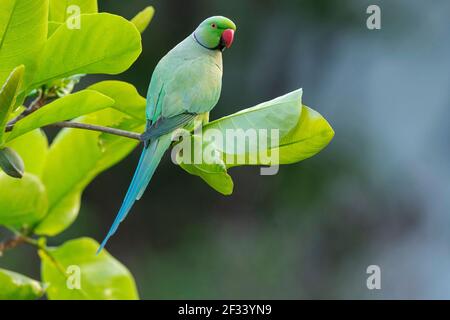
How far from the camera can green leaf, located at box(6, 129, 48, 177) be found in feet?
2.55

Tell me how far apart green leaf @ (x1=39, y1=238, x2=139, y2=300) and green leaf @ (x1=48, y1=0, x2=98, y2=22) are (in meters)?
0.26

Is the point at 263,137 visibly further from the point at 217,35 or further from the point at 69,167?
the point at 69,167

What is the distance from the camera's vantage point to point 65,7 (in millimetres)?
600

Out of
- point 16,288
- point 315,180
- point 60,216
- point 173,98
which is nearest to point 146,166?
point 173,98

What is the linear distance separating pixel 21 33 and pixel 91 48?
0.06 meters

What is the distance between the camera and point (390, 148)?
9.71 ft

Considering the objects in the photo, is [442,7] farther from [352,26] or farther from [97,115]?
[97,115]

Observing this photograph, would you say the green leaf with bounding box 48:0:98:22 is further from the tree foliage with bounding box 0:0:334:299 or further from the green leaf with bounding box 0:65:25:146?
the green leaf with bounding box 0:65:25:146

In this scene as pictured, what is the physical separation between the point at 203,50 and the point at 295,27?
264cm

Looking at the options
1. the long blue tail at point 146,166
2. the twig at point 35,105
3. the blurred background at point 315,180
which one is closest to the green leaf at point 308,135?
the long blue tail at point 146,166

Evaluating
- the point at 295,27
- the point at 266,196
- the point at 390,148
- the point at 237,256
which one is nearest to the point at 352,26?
the point at 295,27

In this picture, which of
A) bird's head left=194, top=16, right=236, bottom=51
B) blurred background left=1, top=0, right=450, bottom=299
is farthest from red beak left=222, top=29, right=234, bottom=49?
blurred background left=1, top=0, right=450, bottom=299

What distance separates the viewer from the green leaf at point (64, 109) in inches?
20.6

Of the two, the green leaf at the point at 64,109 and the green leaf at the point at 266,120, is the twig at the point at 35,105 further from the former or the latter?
the green leaf at the point at 266,120
